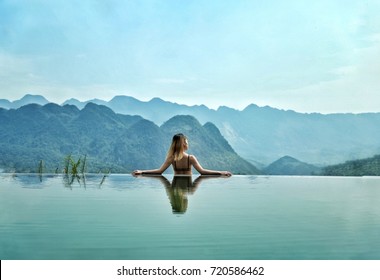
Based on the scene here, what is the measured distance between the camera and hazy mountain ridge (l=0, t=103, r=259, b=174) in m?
124

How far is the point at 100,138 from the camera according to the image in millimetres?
158250

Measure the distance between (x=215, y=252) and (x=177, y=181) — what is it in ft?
18.0

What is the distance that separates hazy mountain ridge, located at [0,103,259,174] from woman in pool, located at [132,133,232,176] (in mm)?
92510

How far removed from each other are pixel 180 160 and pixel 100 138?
500 feet

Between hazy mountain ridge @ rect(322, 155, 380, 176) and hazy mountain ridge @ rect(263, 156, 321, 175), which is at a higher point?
hazy mountain ridge @ rect(263, 156, 321, 175)

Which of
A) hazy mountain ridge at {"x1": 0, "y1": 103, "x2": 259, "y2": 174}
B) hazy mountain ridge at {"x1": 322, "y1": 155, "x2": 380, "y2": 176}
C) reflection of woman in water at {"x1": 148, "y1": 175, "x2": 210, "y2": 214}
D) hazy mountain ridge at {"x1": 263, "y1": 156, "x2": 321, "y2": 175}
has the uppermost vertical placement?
hazy mountain ridge at {"x1": 0, "y1": 103, "x2": 259, "y2": 174}

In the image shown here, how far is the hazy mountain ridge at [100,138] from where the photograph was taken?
124 m

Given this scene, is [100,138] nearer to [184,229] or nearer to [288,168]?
[288,168]

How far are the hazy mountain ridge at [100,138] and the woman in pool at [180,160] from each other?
304 feet

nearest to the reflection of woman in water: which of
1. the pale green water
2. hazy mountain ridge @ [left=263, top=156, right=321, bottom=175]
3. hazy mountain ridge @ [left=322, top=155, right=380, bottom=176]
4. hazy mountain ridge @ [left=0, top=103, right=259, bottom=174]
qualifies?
the pale green water

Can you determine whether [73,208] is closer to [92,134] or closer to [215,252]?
[215,252]

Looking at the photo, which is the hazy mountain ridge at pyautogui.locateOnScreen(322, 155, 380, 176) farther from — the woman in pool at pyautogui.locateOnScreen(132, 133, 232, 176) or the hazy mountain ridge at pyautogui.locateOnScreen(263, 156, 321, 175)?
the woman in pool at pyautogui.locateOnScreen(132, 133, 232, 176)

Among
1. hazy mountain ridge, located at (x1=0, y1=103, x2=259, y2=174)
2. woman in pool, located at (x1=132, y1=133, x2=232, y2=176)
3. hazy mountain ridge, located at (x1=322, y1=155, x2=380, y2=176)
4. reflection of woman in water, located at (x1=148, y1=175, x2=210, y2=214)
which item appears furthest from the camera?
hazy mountain ridge, located at (x1=0, y1=103, x2=259, y2=174)

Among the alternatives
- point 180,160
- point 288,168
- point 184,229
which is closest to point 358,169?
point 288,168
